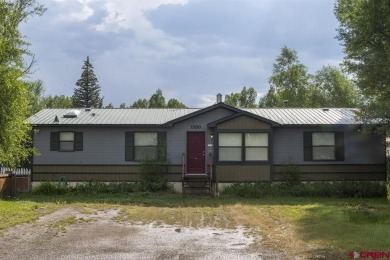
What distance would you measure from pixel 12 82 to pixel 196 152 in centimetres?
949

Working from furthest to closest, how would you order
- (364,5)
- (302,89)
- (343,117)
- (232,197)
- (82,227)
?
(302,89)
(343,117)
(232,197)
(364,5)
(82,227)

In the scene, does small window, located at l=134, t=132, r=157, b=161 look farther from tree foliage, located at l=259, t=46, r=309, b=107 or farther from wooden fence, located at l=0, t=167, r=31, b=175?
tree foliage, located at l=259, t=46, r=309, b=107

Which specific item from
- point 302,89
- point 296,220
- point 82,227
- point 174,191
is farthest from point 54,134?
point 302,89

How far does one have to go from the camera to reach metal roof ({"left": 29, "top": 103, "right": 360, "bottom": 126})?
823 inches

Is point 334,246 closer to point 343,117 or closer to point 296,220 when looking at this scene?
point 296,220

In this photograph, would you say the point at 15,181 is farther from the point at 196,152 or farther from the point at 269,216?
the point at 269,216

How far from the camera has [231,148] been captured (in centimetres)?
2034

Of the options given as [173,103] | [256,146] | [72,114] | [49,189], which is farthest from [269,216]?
[173,103]

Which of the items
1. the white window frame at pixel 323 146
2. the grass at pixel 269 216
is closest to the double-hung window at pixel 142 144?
the grass at pixel 269 216

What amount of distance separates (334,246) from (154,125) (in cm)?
1342

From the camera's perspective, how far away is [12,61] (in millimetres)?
14961

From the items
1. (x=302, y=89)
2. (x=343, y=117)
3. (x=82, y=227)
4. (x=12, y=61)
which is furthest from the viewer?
(x=302, y=89)

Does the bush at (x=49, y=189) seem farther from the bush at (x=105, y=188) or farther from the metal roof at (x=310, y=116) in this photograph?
the metal roof at (x=310, y=116)

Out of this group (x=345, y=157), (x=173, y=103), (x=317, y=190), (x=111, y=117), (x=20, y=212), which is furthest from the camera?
(x=173, y=103)
